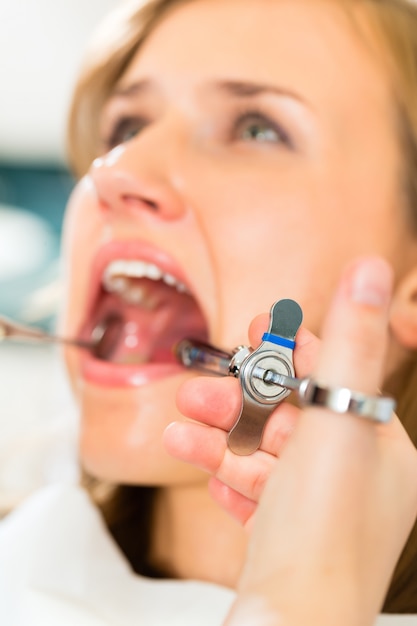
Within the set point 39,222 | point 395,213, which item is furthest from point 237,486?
point 39,222

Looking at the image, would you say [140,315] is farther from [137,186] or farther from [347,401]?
[347,401]

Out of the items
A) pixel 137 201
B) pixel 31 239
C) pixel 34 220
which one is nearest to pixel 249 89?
pixel 137 201

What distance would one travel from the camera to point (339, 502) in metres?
0.19

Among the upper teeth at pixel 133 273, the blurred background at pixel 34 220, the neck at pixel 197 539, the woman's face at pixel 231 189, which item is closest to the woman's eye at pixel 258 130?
the woman's face at pixel 231 189

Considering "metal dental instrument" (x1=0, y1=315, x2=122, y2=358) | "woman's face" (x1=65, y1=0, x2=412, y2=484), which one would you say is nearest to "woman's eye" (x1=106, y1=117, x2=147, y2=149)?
"woman's face" (x1=65, y1=0, x2=412, y2=484)

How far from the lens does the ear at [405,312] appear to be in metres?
0.41

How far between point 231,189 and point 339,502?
0.27m

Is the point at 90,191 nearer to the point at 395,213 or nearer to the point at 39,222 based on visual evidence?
the point at 395,213

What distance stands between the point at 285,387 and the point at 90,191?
295 mm

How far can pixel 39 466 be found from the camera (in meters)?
0.72

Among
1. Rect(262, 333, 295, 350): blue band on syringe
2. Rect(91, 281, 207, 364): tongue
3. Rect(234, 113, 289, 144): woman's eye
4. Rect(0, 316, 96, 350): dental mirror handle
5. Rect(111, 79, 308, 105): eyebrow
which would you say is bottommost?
Rect(0, 316, 96, 350): dental mirror handle

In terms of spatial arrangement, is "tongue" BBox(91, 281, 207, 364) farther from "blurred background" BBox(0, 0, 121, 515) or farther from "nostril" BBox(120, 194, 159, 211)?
"blurred background" BBox(0, 0, 121, 515)

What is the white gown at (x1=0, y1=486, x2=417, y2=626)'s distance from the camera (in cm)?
41

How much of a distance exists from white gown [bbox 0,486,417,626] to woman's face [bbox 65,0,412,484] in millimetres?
69
